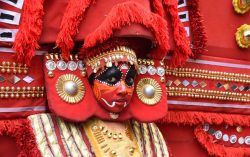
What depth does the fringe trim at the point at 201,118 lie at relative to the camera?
1994mm

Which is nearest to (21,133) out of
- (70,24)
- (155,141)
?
(70,24)

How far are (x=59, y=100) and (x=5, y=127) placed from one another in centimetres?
20

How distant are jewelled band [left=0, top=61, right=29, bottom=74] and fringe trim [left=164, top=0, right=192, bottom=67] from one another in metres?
0.60

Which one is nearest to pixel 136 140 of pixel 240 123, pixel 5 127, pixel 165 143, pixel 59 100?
pixel 165 143

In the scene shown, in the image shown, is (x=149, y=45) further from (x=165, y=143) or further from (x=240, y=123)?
(x=240, y=123)

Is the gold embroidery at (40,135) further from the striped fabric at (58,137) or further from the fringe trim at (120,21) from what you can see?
the fringe trim at (120,21)

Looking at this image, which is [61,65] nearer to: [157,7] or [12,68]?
[12,68]

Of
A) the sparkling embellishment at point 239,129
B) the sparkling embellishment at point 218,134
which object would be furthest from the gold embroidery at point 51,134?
the sparkling embellishment at point 239,129

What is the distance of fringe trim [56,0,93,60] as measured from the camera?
1.62 meters

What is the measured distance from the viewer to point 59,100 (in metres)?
1.64

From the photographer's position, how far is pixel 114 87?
1.65 metres

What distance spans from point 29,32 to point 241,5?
1022mm

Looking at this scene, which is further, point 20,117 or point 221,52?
point 221,52

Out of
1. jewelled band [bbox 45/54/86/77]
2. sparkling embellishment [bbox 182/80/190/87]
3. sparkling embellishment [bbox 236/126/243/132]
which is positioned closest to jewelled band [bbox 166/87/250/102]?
sparkling embellishment [bbox 182/80/190/87]
